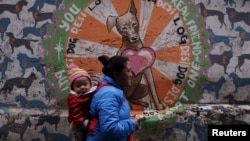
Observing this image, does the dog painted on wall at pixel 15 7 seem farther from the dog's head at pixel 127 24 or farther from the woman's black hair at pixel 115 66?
the woman's black hair at pixel 115 66

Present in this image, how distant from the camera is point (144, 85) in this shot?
17.7 feet

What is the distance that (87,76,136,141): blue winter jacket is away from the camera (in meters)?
2.93

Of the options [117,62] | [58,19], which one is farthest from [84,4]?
[117,62]

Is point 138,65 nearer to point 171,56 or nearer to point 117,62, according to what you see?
point 171,56

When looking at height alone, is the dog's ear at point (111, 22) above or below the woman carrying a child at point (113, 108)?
above

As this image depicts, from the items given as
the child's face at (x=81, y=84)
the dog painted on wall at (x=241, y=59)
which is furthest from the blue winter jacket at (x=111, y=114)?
the dog painted on wall at (x=241, y=59)

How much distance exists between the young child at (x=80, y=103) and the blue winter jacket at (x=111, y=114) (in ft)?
0.39

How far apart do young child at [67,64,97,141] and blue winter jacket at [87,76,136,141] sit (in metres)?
0.12

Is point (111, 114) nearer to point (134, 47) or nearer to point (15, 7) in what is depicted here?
point (134, 47)

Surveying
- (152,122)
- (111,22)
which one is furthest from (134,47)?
(152,122)

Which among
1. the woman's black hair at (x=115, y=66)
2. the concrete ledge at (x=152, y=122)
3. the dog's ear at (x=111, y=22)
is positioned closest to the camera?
the woman's black hair at (x=115, y=66)

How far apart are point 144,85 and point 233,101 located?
114cm

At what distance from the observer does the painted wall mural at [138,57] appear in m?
5.35

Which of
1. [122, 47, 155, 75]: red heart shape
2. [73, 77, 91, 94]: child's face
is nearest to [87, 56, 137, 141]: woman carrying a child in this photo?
[73, 77, 91, 94]: child's face
